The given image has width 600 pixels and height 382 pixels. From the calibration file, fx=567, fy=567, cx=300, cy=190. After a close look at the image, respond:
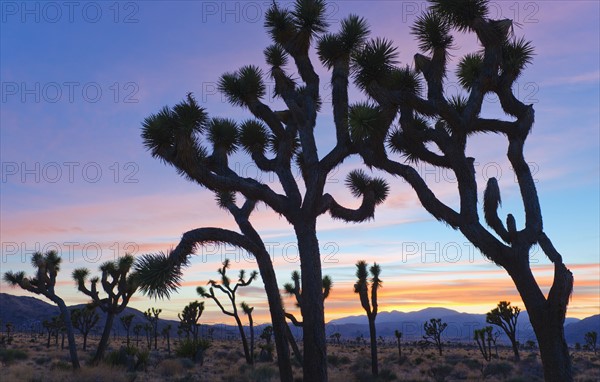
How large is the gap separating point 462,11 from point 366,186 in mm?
5090

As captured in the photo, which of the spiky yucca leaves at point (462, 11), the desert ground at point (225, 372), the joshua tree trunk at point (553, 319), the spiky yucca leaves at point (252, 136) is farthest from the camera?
the desert ground at point (225, 372)

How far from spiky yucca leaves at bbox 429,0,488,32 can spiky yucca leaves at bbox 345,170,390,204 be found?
15.0 feet

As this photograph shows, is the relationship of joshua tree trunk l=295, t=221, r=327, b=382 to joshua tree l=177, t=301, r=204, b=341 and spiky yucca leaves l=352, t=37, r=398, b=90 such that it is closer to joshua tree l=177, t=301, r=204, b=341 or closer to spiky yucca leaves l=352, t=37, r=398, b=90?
spiky yucca leaves l=352, t=37, r=398, b=90

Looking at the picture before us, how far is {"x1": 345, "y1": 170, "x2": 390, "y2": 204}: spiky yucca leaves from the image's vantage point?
13758mm

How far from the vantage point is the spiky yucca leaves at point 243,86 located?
1302 centimetres

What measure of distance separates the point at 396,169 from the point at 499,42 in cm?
283

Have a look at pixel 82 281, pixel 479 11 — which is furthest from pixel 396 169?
pixel 82 281

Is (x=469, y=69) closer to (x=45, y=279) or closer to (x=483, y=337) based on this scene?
(x=45, y=279)

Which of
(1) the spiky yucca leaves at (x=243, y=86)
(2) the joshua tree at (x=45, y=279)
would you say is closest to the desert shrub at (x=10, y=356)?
(2) the joshua tree at (x=45, y=279)

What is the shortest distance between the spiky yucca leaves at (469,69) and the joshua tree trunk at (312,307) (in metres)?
4.34

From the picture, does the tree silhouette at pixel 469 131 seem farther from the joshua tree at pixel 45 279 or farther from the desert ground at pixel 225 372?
the joshua tree at pixel 45 279

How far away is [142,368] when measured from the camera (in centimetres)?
2484

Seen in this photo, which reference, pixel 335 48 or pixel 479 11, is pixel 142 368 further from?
pixel 479 11

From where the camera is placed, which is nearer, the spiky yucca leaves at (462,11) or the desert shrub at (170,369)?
the spiky yucca leaves at (462,11)
